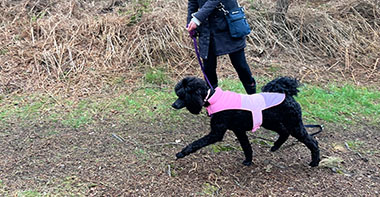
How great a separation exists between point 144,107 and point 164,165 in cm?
159

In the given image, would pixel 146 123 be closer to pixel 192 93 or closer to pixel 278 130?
pixel 192 93

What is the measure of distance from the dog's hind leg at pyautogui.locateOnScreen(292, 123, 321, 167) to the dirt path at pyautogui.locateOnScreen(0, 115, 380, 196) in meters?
0.10

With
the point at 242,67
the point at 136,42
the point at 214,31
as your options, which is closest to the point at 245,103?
the point at 242,67

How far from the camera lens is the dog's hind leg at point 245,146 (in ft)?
11.0

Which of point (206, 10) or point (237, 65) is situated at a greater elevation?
point (206, 10)

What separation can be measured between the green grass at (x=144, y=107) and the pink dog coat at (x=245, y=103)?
1.54m

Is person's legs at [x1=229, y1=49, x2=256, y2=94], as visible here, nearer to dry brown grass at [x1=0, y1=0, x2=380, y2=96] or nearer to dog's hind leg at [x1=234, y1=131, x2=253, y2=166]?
→ dog's hind leg at [x1=234, y1=131, x2=253, y2=166]

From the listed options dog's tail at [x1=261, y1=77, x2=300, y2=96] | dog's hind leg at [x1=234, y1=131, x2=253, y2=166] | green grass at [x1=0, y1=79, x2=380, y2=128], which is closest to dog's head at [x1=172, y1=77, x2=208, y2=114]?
dog's hind leg at [x1=234, y1=131, x2=253, y2=166]

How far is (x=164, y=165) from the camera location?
11.4 feet

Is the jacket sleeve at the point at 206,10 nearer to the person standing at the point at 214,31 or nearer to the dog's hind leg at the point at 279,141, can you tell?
A: the person standing at the point at 214,31

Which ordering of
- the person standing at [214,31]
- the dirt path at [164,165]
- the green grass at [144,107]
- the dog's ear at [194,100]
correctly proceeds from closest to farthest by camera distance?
the dog's ear at [194,100], the dirt path at [164,165], the person standing at [214,31], the green grass at [144,107]

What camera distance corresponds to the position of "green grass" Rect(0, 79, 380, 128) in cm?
462

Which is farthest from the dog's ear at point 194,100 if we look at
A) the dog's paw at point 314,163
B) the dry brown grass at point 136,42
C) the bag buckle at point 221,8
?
the dry brown grass at point 136,42

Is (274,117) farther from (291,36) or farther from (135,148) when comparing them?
(291,36)
